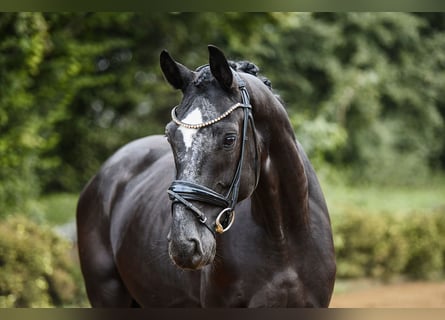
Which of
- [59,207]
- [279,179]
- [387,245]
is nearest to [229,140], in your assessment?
[279,179]

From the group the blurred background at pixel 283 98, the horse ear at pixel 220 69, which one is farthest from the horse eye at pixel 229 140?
the blurred background at pixel 283 98

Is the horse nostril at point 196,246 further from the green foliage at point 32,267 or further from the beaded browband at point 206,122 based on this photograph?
the green foliage at point 32,267

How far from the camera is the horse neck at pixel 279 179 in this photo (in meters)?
3.16

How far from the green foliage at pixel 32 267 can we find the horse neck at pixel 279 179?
448 cm

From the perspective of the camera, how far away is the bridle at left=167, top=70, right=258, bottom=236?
2.72 m

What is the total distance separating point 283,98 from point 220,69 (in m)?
1.20

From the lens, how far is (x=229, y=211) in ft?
9.45

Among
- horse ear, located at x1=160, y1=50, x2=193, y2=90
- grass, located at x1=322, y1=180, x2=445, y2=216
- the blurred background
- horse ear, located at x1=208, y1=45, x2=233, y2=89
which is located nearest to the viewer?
horse ear, located at x1=208, y1=45, x2=233, y2=89

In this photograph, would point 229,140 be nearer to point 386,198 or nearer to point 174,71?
point 174,71

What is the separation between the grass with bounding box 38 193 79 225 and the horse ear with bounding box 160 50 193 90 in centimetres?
910

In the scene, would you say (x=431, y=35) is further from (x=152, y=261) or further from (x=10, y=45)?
(x=152, y=261)

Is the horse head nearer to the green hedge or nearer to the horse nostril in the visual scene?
the horse nostril

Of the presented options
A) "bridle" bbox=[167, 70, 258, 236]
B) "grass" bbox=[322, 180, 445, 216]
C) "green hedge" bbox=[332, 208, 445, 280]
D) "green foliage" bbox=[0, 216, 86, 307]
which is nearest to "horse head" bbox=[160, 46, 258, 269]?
"bridle" bbox=[167, 70, 258, 236]

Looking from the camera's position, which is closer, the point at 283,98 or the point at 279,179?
the point at 279,179
